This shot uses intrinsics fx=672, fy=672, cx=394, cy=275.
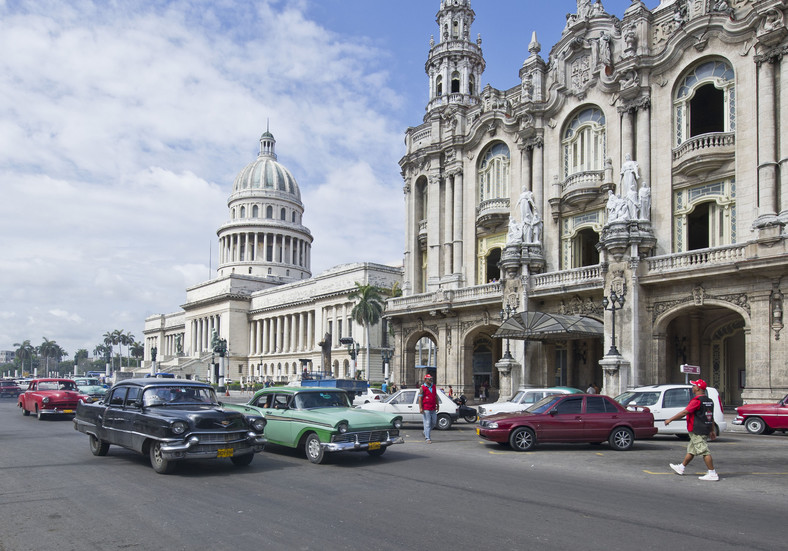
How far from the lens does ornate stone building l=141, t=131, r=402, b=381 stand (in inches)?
3196

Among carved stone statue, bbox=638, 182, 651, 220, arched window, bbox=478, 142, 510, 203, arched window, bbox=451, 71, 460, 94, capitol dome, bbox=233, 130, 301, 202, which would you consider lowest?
carved stone statue, bbox=638, 182, 651, 220

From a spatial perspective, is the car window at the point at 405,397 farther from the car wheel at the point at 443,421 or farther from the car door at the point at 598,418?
the car door at the point at 598,418

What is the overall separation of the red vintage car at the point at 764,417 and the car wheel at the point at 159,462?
59.5 ft

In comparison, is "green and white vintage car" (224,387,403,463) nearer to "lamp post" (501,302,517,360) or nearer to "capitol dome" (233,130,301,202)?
"lamp post" (501,302,517,360)

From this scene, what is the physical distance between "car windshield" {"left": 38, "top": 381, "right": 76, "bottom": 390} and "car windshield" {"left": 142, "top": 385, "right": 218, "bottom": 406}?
1838 cm

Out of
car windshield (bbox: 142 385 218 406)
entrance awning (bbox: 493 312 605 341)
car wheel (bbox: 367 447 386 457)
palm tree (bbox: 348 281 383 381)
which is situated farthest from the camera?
palm tree (bbox: 348 281 383 381)

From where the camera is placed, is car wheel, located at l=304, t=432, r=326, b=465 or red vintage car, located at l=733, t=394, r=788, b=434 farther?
red vintage car, located at l=733, t=394, r=788, b=434

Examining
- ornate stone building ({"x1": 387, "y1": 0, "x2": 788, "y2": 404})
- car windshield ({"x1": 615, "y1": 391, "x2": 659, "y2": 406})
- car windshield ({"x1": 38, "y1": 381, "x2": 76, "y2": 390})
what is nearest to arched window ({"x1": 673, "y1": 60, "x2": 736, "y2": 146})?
ornate stone building ({"x1": 387, "y1": 0, "x2": 788, "y2": 404})

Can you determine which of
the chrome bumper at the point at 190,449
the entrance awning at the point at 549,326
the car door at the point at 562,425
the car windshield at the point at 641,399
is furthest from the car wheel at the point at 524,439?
the entrance awning at the point at 549,326

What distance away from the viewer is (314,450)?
1373cm

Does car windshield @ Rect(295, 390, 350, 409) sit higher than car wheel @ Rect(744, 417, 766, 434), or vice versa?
car windshield @ Rect(295, 390, 350, 409)

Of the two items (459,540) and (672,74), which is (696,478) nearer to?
(459,540)

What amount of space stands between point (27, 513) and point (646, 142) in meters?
30.3

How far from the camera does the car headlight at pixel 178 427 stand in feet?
38.6
